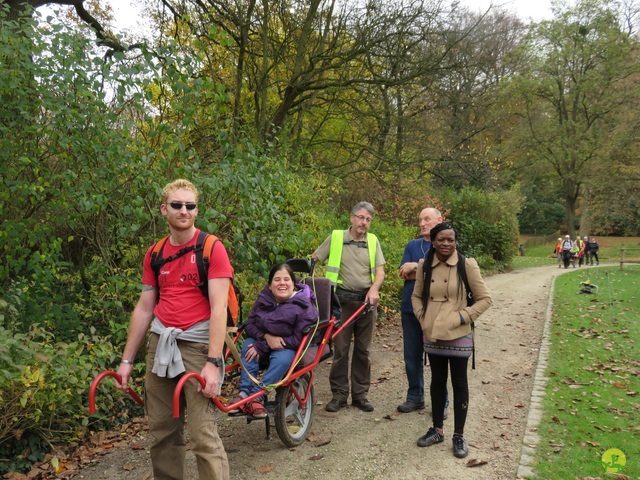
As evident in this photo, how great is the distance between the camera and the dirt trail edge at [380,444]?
4.09 metres

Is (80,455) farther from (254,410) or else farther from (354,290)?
(354,290)

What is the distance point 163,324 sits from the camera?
3172mm

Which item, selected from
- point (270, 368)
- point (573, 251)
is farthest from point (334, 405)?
point (573, 251)

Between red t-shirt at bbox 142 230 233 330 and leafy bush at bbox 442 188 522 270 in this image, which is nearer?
red t-shirt at bbox 142 230 233 330

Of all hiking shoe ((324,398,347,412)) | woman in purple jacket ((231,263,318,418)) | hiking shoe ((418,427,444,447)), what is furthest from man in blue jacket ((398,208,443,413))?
woman in purple jacket ((231,263,318,418))

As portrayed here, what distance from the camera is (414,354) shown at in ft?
17.4

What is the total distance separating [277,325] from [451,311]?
1.48 meters

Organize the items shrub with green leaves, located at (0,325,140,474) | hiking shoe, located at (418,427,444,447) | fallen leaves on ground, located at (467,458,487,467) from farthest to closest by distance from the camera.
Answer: hiking shoe, located at (418,427,444,447), fallen leaves on ground, located at (467,458,487,467), shrub with green leaves, located at (0,325,140,474)

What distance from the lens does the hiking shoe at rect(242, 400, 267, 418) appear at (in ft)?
13.2

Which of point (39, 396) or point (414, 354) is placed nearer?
point (39, 396)

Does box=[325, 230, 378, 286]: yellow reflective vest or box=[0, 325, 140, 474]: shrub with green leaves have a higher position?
box=[325, 230, 378, 286]: yellow reflective vest

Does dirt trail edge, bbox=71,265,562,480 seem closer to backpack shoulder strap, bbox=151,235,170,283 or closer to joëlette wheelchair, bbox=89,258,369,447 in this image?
joëlette wheelchair, bbox=89,258,369,447

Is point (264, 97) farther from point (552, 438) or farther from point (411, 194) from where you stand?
point (552, 438)

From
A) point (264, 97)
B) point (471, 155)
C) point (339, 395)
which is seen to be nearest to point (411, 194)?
point (471, 155)
